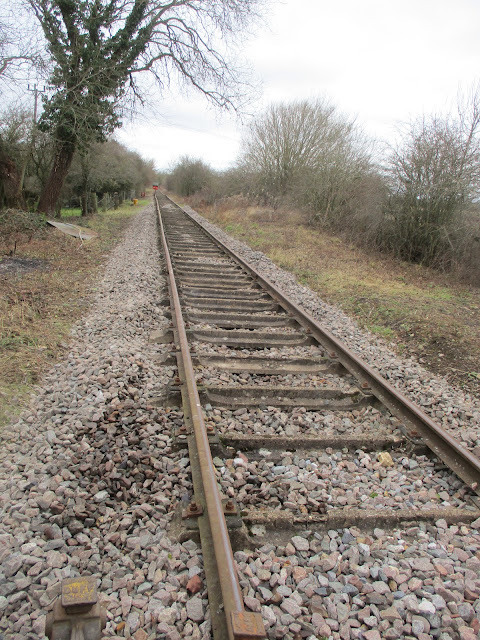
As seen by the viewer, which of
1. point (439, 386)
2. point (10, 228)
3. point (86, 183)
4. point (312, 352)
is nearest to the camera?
point (439, 386)

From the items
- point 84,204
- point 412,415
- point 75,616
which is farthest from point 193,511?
point 84,204

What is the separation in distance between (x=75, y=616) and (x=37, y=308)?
16.1 ft

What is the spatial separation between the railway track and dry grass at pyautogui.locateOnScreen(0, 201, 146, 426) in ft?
4.08

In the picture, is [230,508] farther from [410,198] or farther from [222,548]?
[410,198]

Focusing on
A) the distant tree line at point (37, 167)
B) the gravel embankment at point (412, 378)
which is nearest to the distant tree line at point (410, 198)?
the gravel embankment at point (412, 378)

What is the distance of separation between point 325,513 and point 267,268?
783cm

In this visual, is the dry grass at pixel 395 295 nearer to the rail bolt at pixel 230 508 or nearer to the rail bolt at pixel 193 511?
the rail bolt at pixel 230 508

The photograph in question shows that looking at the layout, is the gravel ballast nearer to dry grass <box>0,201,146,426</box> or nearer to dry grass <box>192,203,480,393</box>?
dry grass <box>0,201,146,426</box>

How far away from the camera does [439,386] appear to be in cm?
466

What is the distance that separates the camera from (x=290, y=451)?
10.5 ft

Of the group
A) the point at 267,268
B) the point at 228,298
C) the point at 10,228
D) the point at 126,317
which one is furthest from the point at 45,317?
the point at 10,228

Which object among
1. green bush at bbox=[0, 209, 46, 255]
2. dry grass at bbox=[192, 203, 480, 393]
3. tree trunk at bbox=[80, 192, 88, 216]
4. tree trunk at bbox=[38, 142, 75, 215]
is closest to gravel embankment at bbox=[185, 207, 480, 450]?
dry grass at bbox=[192, 203, 480, 393]

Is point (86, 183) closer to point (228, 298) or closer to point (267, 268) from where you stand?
point (267, 268)

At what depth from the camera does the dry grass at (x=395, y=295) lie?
226 inches
